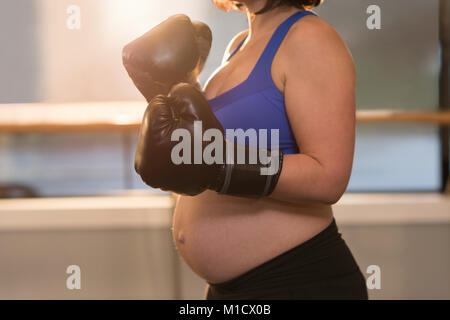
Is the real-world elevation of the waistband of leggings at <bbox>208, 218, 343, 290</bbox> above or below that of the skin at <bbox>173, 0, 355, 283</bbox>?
below

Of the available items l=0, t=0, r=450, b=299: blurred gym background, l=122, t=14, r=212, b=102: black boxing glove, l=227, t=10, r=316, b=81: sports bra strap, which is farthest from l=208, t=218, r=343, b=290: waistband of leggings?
l=0, t=0, r=450, b=299: blurred gym background

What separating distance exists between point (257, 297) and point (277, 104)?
0.33 meters

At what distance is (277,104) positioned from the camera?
751 millimetres

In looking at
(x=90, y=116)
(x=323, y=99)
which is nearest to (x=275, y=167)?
(x=323, y=99)

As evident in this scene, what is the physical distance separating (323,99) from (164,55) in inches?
15.3

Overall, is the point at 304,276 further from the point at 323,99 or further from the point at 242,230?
the point at 323,99

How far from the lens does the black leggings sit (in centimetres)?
77

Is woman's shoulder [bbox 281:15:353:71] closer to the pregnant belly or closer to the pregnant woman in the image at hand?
the pregnant woman

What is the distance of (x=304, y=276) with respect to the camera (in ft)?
2.54

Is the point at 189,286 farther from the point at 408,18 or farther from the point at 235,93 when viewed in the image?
the point at 408,18

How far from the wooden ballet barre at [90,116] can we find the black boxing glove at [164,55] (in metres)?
0.62

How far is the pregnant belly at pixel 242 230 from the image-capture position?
789 millimetres

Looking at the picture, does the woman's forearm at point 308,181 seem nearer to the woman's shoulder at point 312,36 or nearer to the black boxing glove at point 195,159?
the black boxing glove at point 195,159

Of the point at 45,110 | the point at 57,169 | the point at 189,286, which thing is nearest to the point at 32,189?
the point at 45,110
